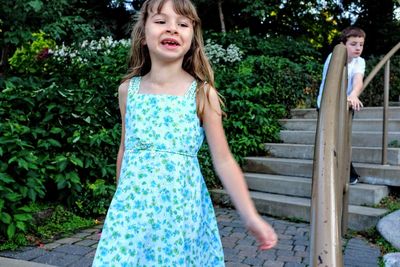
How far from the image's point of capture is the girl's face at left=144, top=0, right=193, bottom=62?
158cm

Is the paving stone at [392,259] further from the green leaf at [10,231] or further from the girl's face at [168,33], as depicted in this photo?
the green leaf at [10,231]

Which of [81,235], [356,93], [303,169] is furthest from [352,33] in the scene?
[81,235]

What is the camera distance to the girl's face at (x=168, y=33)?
5.18 feet

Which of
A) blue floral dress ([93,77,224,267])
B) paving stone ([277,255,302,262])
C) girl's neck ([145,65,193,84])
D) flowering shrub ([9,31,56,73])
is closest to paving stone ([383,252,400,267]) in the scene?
paving stone ([277,255,302,262])

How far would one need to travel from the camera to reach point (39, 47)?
6.04 m

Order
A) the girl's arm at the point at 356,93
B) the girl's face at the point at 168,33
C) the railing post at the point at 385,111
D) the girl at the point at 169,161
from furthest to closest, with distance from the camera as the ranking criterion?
1. the railing post at the point at 385,111
2. the girl's arm at the point at 356,93
3. the girl's face at the point at 168,33
4. the girl at the point at 169,161

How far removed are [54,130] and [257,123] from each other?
8.75 feet

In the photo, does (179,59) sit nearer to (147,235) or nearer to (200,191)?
(200,191)

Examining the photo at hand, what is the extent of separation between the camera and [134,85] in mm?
1704

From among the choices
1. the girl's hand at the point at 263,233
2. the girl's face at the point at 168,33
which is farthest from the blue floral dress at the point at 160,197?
the girl's hand at the point at 263,233

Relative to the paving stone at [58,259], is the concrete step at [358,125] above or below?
above

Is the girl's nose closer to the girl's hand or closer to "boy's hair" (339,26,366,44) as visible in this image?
the girl's hand

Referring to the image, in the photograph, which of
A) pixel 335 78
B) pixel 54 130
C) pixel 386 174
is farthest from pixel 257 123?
pixel 335 78

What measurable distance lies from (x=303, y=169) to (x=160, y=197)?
347 centimetres
